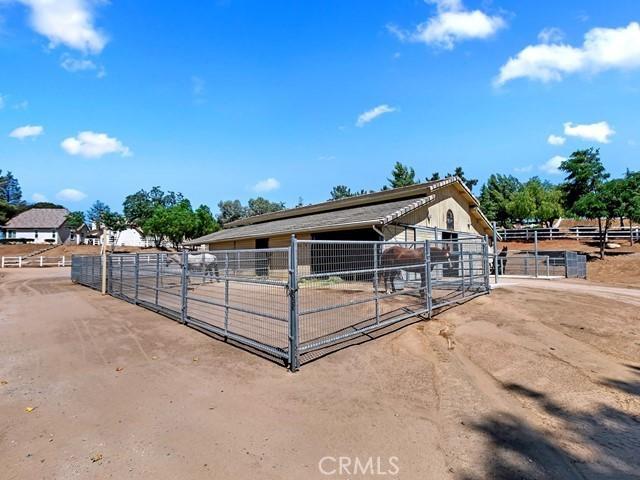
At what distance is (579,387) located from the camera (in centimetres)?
422

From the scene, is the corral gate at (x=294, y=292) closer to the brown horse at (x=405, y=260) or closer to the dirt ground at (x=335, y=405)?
the brown horse at (x=405, y=260)

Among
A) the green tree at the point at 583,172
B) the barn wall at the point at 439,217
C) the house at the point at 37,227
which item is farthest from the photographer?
the house at the point at 37,227

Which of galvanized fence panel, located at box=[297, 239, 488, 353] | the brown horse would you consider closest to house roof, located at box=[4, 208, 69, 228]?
the brown horse

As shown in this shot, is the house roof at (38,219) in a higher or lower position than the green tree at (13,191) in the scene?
lower

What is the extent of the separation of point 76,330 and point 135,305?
9.78 feet

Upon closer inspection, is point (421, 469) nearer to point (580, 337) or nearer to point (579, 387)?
point (579, 387)

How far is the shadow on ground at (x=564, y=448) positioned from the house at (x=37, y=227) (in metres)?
72.0

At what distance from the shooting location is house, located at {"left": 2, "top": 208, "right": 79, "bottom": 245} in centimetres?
5925

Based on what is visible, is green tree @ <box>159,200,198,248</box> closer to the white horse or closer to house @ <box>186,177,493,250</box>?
house @ <box>186,177,493,250</box>

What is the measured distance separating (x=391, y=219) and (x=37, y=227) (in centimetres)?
6774

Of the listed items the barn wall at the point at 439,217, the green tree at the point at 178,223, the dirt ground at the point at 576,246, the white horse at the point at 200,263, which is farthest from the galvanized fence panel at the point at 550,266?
the green tree at the point at 178,223

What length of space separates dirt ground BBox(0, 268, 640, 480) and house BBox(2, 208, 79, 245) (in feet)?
217

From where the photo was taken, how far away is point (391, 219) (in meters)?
13.0

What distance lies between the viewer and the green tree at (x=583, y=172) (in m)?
38.9
